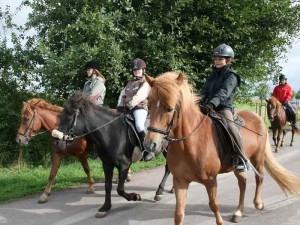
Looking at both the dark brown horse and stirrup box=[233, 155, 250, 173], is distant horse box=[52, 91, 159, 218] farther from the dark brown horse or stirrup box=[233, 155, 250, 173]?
stirrup box=[233, 155, 250, 173]

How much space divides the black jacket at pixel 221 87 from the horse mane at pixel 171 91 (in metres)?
0.78

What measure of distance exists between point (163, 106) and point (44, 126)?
3941 millimetres

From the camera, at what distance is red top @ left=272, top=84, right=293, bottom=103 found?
14.2m

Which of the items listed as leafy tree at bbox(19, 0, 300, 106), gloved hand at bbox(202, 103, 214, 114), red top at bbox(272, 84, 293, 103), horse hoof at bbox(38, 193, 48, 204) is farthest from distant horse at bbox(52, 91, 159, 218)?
red top at bbox(272, 84, 293, 103)

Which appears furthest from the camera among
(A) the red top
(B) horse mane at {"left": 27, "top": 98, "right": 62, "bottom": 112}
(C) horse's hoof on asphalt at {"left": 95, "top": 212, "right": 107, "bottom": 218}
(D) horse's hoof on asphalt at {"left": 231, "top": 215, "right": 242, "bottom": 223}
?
(A) the red top

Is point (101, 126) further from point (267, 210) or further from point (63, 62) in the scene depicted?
point (63, 62)

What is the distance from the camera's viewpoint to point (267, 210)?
5.96 m

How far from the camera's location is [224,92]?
4.94 m

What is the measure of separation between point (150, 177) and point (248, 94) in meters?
6.69

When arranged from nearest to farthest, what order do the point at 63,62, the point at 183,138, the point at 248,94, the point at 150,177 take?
the point at 183,138
the point at 150,177
the point at 63,62
the point at 248,94

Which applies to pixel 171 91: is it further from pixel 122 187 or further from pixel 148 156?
pixel 148 156

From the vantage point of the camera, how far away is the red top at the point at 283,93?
14203 mm

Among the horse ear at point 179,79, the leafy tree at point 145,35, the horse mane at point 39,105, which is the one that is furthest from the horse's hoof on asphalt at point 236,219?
the leafy tree at point 145,35

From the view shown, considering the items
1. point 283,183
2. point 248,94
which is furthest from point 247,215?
point 248,94
